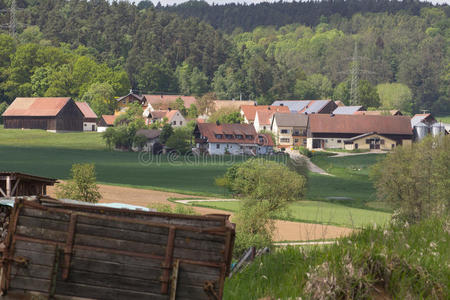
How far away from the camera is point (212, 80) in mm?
191500

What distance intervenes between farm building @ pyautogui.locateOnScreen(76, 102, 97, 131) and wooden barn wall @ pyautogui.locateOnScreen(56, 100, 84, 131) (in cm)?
166

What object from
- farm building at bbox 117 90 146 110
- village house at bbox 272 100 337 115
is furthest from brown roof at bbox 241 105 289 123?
farm building at bbox 117 90 146 110

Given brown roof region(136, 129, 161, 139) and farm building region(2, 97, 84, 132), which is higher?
farm building region(2, 97, 84, 132)

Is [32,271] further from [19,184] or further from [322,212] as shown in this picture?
[322,212]

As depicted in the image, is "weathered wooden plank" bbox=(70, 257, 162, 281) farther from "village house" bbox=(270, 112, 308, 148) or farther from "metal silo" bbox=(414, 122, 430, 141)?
"metal silo" bbox=(414, 122, 430, 141)

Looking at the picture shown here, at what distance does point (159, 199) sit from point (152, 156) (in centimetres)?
4325

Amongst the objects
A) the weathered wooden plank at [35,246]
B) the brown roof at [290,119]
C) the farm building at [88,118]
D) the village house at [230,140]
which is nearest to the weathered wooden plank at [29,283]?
the weathered wooden plank at [35,246]

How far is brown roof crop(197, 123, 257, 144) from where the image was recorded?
362ft

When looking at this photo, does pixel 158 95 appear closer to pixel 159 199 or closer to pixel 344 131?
pixel 344 131

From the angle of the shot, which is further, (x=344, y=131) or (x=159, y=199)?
(x=344, y=131)

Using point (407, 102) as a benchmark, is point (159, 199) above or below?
below

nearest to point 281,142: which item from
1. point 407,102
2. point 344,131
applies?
point 344,131

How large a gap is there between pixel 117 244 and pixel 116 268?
255 mm

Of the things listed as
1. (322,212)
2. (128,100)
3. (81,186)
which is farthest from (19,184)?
(128,100)
